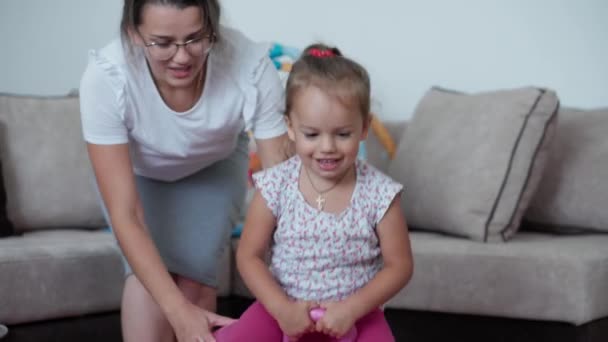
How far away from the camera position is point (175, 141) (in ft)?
5.90

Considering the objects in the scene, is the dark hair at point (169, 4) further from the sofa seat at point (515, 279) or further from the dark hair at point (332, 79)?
the sofa seat at point (515, 279)

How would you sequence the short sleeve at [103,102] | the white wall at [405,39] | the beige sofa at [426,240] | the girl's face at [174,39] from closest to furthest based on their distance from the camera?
1. the girl's face at [174,39]
2. the short sleeve at [103,102]
3. the beige sofa at [426,240]
4. the white wall at [405,39]

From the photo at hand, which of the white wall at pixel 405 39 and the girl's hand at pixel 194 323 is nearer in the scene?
the girl's hand at pixel 194 323

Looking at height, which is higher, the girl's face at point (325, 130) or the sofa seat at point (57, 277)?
the girl's face at point (325, 130)

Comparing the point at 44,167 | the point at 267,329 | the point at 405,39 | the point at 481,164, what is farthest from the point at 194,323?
the point at 405,39

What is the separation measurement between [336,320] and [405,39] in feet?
7.05

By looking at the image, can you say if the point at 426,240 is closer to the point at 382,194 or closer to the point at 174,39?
the point at 382,194

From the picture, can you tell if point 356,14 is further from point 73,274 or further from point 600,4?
point 73,274

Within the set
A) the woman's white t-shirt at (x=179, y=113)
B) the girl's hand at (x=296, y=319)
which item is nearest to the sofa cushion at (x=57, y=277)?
the woman's white t-shirt at (x=179, y=113)

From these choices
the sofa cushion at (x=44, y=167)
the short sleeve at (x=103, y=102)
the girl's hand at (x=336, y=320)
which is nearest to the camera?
the girl's hand at (x=336, y=320)

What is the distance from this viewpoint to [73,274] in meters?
2.56

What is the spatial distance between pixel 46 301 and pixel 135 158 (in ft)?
2.89

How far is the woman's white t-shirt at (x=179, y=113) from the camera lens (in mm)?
1688

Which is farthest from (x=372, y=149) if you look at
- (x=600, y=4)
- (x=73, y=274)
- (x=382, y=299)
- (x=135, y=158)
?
(x=382, y=299)
